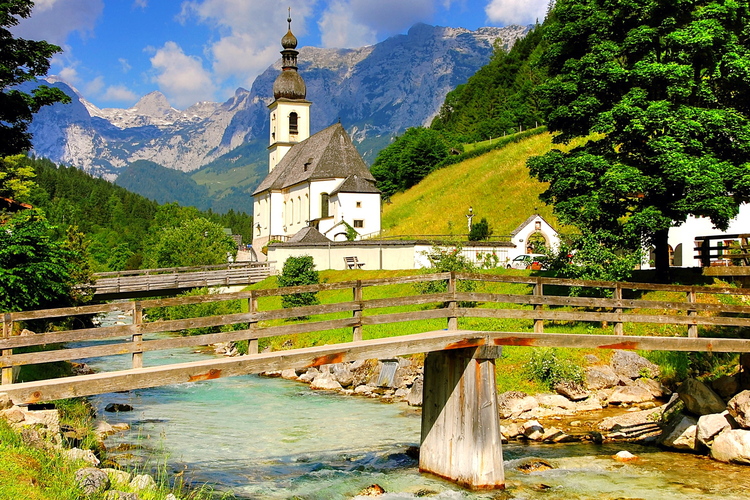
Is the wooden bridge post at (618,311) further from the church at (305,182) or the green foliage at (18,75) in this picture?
the church at (305,182)

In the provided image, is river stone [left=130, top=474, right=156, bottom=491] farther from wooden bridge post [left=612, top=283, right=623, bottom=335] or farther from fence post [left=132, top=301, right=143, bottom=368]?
wooden bridge post [left=612, top=283, right=623, bottom=335]

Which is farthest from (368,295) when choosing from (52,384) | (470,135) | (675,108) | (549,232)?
(470,135)

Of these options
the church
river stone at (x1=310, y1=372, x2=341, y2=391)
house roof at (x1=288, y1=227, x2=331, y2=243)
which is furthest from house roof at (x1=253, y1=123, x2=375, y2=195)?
river stone at (x1=310, y1=372, x2=341, y2=391)

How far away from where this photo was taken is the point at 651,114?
2511 cm

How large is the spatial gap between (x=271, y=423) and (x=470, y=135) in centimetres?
10107

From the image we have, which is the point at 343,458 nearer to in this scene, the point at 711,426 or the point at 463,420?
the point at 463,420

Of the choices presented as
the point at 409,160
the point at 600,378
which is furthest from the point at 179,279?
the point at 409,160

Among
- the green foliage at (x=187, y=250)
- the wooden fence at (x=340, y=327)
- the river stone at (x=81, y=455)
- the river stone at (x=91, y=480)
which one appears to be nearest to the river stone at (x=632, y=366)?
the wooden fence at (x=340, y=327)

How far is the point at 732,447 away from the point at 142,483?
11.2m

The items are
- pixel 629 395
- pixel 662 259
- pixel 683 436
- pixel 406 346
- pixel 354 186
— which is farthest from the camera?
pixel 354 186

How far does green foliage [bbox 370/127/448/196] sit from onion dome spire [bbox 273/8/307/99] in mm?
17015

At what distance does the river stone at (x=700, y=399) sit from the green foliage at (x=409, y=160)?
270ft

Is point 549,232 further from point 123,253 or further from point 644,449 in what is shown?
point 123,253

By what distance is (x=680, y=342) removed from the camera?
14961mm
